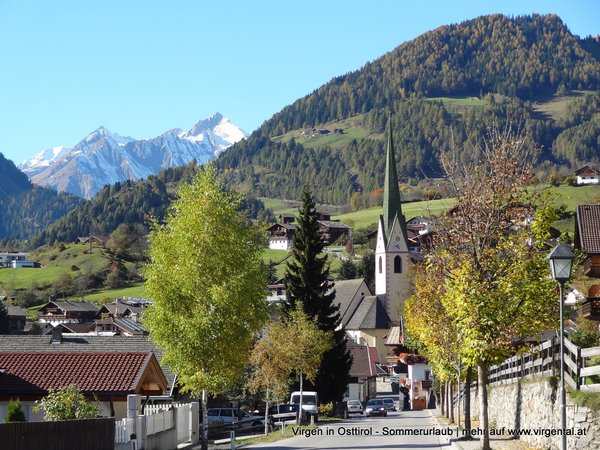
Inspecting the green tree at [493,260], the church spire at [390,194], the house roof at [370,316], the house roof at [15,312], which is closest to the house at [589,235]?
the green tree at [493,260]

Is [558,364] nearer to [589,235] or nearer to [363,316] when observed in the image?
[589,235]

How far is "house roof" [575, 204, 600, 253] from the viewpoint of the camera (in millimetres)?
57562

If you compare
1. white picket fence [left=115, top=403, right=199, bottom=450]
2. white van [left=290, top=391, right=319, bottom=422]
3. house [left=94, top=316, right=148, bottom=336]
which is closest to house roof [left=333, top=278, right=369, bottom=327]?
house [left=94, top=316, right=148, bottom=336]

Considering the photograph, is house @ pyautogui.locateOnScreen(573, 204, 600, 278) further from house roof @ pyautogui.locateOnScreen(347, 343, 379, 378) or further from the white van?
house roof @ pyautogui.locateOnScreen(347, 343, 379, 378)

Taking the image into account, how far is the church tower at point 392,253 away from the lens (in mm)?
138625

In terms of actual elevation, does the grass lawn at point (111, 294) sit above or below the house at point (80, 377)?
above

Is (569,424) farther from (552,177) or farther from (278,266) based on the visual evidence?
(552,177)

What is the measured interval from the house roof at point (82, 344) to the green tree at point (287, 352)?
600 cm

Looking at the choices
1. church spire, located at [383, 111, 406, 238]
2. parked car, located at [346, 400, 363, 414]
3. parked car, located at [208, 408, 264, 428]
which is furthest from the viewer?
church spire, located at [383, 111, 406, 238]

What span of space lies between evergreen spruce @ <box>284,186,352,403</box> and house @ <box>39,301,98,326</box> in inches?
3662

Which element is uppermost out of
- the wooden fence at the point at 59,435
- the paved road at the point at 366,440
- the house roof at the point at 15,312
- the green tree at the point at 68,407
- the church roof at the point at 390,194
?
the church roof at the point at 390,194

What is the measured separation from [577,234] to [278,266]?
128 meters

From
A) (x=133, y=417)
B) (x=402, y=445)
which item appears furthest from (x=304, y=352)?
(x=133, y=417)

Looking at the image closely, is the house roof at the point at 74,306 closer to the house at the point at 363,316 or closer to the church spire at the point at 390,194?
the house at the point at 363,316
